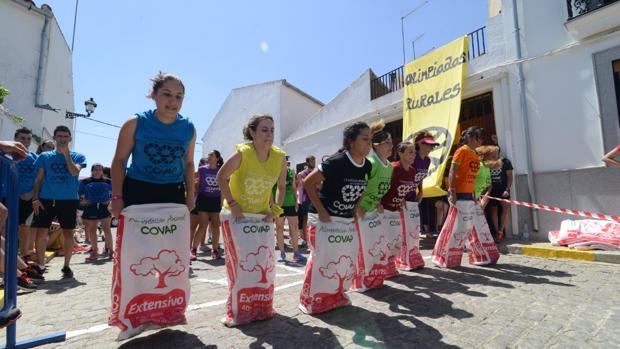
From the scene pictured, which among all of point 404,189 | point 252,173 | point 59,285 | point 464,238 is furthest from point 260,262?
point 464,238

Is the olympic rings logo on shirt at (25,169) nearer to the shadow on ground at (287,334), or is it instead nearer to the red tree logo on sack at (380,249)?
the shadow on ground at (287,334)

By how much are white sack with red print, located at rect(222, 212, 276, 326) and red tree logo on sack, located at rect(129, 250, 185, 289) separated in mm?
472

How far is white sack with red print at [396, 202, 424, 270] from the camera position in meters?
4.88

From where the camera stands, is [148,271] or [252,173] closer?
[148,271]

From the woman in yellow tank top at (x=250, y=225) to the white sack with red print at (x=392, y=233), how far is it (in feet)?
5.79

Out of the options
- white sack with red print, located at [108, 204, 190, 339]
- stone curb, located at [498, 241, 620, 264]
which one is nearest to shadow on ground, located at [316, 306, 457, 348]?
white sack with red print, located at [108, 204, 190, 339]

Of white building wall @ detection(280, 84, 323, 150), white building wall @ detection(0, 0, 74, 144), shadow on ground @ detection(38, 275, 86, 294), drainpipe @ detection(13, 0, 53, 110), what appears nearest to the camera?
shadow on ground @ detection(38, 275, 86, 294)

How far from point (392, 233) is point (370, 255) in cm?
67

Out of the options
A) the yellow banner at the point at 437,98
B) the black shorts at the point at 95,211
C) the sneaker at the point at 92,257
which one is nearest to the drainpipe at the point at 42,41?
the black shorts at the point at 95,211

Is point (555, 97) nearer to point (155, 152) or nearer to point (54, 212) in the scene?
point (155, 152)

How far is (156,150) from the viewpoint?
8.80ft

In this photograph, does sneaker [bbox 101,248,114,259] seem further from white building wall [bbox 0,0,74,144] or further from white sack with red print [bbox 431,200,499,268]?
white building wall [bbox 0,0,74,144]

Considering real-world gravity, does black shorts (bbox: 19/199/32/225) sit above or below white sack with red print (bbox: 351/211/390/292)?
above

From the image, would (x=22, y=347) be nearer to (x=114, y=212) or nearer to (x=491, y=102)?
(x=114, y=212)
